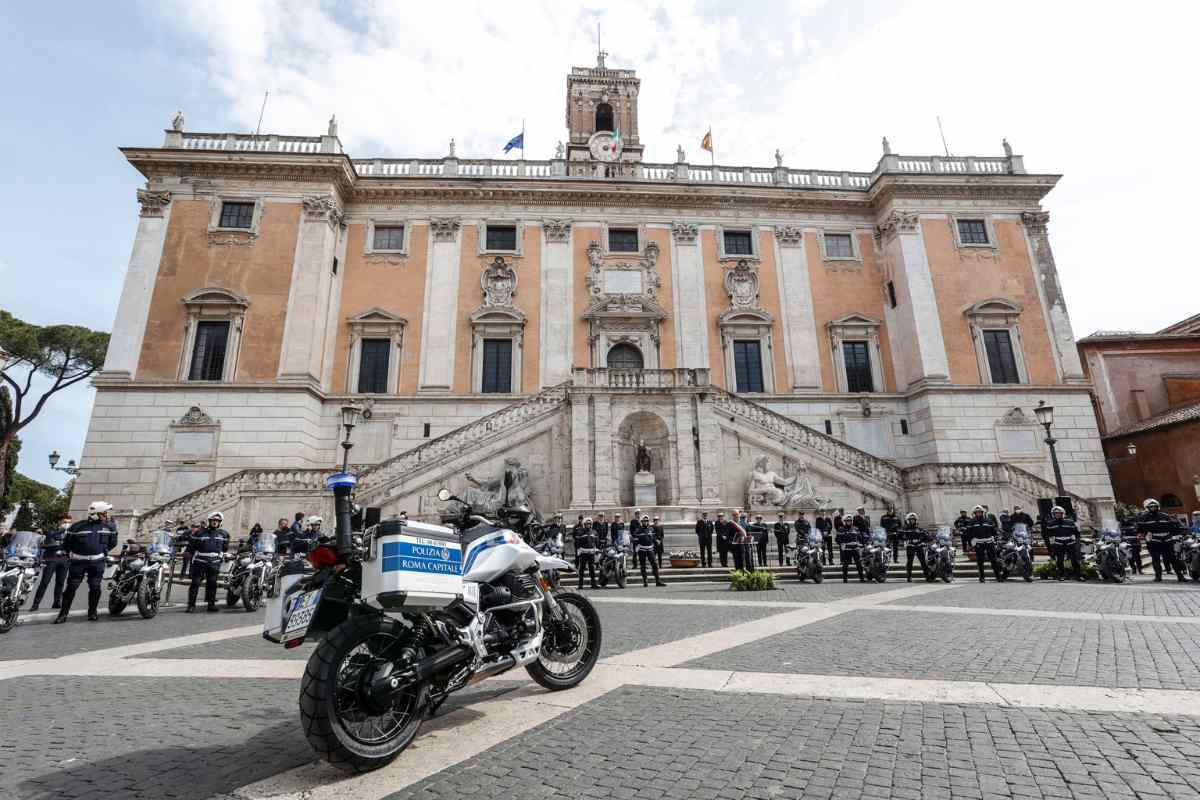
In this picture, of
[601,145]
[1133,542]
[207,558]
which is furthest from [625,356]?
[601,145]

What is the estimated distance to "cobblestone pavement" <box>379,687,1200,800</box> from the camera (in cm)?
277

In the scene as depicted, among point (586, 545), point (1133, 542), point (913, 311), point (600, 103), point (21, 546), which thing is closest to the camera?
point (21, 546)

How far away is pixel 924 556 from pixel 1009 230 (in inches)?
850

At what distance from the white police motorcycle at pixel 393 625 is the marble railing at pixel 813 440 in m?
17.6

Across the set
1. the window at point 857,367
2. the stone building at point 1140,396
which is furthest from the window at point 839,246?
the stone building at point 1140,396

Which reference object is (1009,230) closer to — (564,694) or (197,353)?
(564,694)

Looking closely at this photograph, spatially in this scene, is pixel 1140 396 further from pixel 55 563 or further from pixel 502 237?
pixel 55 563

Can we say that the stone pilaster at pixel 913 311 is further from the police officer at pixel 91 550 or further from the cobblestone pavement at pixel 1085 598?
the police officer at pixel 91 550

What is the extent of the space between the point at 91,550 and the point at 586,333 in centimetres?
1896

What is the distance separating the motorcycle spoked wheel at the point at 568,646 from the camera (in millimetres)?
4586

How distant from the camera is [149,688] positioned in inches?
196

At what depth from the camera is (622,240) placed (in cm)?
2792

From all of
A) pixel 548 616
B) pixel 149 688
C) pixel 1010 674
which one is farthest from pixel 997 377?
pixel 149 688

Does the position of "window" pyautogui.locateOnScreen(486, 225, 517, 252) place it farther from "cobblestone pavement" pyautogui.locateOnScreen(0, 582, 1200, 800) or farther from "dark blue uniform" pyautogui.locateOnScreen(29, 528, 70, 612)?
"cobblestone pavement" pyautogui.locateOnScreen(0, 582, 1200, 800)
